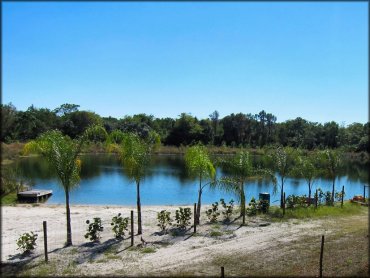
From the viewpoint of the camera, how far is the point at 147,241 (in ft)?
54.0

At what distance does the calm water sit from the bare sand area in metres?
6.33

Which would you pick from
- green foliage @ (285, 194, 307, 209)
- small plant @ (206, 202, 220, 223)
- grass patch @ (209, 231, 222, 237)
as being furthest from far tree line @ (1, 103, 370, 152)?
grass patch @ (209, 231, 222, 237)

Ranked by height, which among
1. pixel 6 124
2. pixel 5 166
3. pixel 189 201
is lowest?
pixel 189 201

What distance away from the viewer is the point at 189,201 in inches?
1225

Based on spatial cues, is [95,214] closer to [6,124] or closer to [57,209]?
[57,209]

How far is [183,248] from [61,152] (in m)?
5.55

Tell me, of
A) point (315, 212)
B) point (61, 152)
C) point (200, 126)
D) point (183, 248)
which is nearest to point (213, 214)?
point (183, 248)

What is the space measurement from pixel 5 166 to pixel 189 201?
82.6ft

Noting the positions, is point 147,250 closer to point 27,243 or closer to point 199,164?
point 27,243

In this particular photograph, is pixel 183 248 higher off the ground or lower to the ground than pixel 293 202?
lower

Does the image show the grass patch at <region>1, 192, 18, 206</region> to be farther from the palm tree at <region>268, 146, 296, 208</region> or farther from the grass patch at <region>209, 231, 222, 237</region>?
the palm tree at <region>268, 146, 296, 208</region>

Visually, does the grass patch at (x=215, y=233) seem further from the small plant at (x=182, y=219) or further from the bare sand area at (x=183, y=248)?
the small plant at (x=182, y=219)

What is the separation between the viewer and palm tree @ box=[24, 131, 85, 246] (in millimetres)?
14961

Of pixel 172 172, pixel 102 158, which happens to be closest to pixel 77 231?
pixel 172 172
